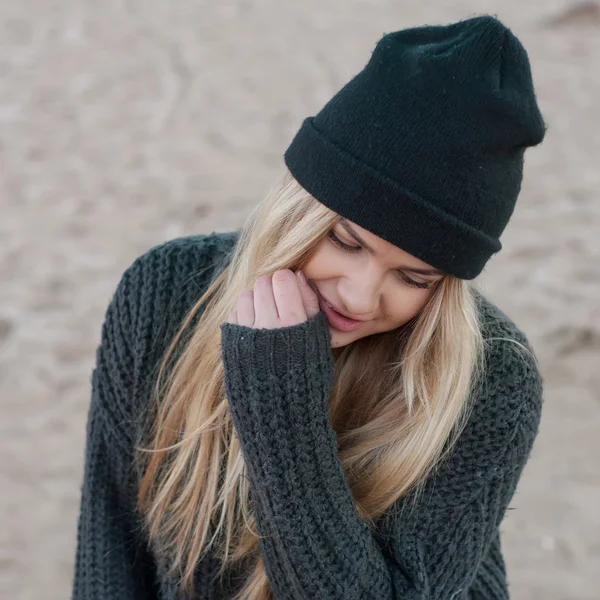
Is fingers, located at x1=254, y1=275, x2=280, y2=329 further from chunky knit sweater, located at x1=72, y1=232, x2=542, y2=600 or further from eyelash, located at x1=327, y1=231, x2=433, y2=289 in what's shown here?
eyelash, located at x1=327, y1=231, x2=433, y2=289

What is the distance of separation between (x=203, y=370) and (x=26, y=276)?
225 centimetres

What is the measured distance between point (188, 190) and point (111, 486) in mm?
2587

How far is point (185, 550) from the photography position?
1.88m

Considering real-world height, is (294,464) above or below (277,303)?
below

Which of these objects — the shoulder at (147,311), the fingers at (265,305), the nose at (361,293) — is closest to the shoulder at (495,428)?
the nose at (361,293)

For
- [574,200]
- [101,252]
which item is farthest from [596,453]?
[101,252]

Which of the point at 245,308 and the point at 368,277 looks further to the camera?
the point at 245,308

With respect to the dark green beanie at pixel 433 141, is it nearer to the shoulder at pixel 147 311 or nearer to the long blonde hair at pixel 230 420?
the long blonde hair at pixel 230 420

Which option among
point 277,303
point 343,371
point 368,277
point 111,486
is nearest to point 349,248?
point 368,277

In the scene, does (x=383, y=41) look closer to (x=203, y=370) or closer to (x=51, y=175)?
(x=203, y=370)

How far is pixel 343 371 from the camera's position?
6.26 feet

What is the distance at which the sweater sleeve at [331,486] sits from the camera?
5.35 ft

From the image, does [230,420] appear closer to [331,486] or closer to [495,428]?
[331,486]

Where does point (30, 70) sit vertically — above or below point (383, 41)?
below
